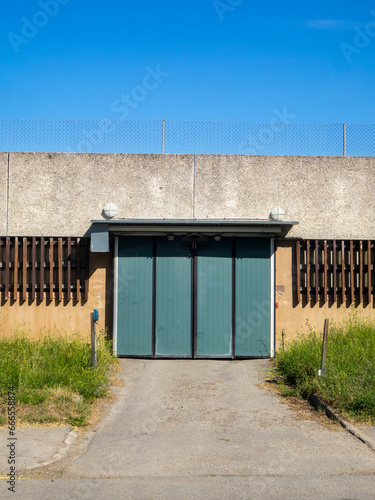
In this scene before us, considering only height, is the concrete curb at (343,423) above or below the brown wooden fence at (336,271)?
below

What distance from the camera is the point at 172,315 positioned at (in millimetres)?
11992

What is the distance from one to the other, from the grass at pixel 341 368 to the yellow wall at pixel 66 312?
4043 mm

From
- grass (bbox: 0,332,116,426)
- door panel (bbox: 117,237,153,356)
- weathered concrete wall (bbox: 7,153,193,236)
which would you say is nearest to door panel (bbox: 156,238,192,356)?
door panel (bbox: 117,237,153,356)

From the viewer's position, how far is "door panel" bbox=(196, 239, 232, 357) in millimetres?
11992

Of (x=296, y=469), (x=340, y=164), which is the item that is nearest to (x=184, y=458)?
(x=296, y=469)

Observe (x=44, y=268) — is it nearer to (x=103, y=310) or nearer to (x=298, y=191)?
(x=103, y=310)

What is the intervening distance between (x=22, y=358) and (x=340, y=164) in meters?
8.01

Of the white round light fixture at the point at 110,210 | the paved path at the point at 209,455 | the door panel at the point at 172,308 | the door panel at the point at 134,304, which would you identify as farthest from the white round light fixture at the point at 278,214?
the paved path at the point at 209,455

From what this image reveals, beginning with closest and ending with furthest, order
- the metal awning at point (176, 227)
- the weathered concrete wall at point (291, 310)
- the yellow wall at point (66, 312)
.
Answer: the metal awning at point (176, 227) < the yellow wall at point (66, 312) < the weathered concrete wall at point (291, 310)

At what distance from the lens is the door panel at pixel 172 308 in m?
12.0

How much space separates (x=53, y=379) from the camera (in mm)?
8586

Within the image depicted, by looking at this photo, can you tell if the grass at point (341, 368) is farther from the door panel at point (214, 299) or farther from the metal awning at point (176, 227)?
the metal awning at point (176, 227)

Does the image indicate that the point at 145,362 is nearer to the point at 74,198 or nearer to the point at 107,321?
the point at 107,321

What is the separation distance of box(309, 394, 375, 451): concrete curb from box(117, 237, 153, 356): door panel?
4478 millimetres
